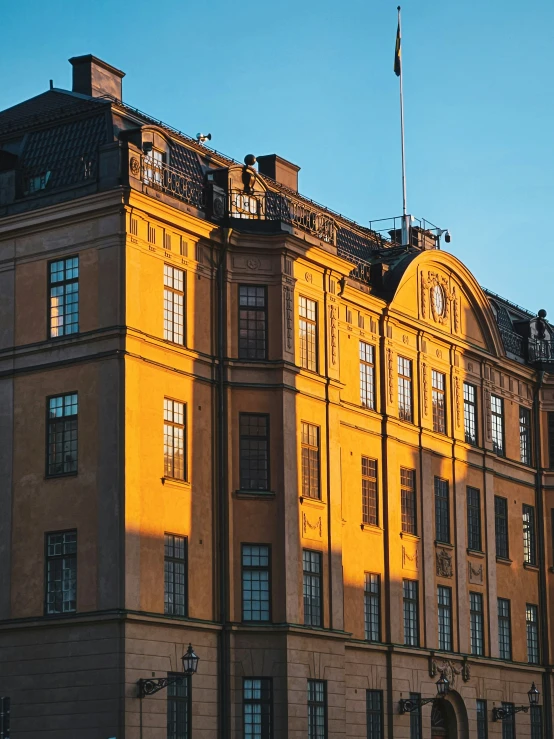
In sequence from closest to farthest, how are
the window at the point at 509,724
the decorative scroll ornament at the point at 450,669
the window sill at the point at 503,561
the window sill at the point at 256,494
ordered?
the window sill at the point at 256,494 → the decorative scroll ornament at the point at 450,669 → the window at the point at 509,724 → the window sill at the point at 503,561

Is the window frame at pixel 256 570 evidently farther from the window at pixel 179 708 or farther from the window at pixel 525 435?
the window at pixel 525 435

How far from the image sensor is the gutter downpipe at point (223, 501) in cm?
4506

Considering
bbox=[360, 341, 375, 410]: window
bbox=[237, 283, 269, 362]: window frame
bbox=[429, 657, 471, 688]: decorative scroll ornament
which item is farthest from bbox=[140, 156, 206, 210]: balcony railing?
bbox=[429, 657, 471, 688]: decorative scroll ornament

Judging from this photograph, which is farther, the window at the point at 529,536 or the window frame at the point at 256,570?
the window at the point at 529,536

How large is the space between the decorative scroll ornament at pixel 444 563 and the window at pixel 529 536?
25.3ft

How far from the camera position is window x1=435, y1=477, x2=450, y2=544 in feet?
189

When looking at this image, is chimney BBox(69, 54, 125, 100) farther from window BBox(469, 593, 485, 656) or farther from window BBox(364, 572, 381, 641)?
window BBox(469, 593, 485, 656)

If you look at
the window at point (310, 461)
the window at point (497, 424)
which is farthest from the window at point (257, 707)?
the window at point (497, 424)

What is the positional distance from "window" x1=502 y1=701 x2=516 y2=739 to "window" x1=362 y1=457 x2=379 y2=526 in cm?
1128

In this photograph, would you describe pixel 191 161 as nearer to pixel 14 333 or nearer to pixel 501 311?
pixel 14 333

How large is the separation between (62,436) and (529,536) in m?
27.2

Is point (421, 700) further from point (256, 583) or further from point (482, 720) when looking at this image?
point (256, 583)

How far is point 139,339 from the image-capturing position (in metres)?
43.8

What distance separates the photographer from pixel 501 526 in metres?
62.8
